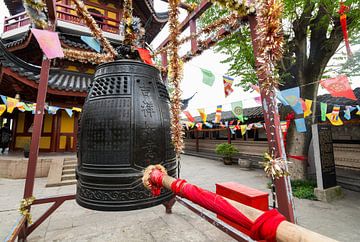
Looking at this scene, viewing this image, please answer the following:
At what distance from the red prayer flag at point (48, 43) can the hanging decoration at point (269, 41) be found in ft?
8.09

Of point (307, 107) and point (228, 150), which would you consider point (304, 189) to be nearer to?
point (307, 107)

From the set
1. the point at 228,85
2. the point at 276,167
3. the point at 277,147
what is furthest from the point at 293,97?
the point at 276,167

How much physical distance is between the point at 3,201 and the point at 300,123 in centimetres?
911

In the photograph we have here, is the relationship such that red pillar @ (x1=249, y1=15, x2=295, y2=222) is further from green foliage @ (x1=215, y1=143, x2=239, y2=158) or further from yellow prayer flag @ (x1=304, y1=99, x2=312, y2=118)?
green foliage @ (x1=215, y1=143, x2=239, y2=158)

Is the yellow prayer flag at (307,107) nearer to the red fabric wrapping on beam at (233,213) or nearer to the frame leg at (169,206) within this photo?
the frame leg at (169,206)

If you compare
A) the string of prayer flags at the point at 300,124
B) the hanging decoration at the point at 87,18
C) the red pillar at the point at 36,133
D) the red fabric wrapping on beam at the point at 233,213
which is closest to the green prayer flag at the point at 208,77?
the hanging decoration at the point at 87,18

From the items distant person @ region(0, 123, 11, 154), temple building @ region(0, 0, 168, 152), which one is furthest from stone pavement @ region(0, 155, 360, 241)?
distant person @ region(0, 123, 11, 154)

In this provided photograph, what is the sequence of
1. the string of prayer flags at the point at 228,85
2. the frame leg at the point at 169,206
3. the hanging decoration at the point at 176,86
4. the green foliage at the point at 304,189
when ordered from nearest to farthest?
the hanging decoration at the point at 176,86 → the frame leg at the point at 169,206 → the green foliage at the point at 304,189 → the string of prayer flags at the point at 228,85

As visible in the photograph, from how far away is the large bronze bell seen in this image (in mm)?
1449

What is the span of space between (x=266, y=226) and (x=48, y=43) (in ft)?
9.96

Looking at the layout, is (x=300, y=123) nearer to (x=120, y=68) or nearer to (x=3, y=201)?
(x=120, y=68)

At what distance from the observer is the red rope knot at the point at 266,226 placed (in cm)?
73

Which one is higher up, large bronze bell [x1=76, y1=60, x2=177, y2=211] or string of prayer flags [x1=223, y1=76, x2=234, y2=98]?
string of prayer flags [x1=223, y1=76, x2=234, y2=98]

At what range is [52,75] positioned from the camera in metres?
9.89
